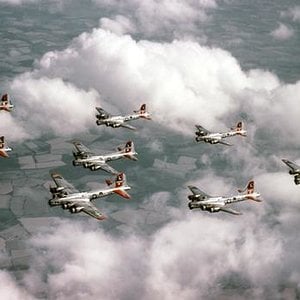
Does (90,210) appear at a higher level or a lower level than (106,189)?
A: higher

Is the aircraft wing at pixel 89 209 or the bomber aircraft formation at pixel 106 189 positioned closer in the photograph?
the aircraft wing at pixel 89 209

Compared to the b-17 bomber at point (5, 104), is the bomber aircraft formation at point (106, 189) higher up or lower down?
lower down

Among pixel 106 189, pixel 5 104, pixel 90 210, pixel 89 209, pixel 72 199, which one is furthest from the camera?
pixel 5 104

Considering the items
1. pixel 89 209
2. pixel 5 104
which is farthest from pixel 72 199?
pixel 5 104

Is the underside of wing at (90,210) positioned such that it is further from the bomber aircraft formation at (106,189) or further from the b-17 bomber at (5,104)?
the b-17 bomber at (5,104)

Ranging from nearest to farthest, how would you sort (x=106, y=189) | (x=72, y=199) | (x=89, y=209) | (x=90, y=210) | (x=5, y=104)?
(x=90, y=210) → (x=89, y=209) → (x=72, y=199) → (x=106, y=189) → (x=5, y=104)

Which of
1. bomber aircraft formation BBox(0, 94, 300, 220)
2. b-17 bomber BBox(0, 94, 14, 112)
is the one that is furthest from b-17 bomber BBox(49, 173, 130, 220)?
b-17 bomber BBox(0, 94, 14, 112)

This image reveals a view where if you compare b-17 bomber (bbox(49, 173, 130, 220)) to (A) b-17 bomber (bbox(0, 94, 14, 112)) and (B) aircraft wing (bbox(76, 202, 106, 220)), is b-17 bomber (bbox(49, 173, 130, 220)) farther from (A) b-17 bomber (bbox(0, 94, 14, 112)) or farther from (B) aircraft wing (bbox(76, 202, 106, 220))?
(A) b-17 bomber (bbox(0, 94, 14, 112))

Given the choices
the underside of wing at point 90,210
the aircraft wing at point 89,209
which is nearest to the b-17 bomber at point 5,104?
the aircraft wing at point 89,209

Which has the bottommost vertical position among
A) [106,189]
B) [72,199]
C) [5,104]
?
[106,189]

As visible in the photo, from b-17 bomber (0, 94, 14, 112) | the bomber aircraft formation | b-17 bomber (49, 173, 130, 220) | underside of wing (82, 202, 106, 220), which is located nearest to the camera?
underside of wing (82, 202, 106, 220)

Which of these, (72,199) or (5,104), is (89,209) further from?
(5,104)

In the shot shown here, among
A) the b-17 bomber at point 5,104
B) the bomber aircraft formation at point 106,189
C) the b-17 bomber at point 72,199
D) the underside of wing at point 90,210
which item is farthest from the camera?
the b-17 bomber at point 5,104

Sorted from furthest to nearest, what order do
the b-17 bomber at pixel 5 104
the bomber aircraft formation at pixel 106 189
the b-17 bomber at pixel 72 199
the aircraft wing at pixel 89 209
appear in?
the b-17 bomber at pixel 5 104, the bomber aircraft formation at pixel 106 189, the b-17 bomber at pixel 72 199, the aircraft wing at pixel 89 209
